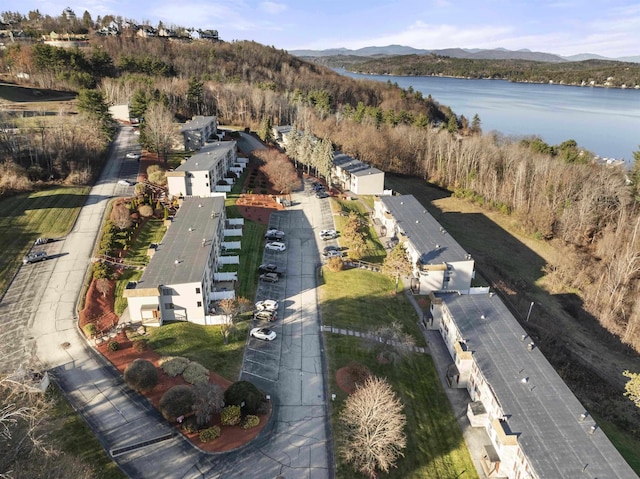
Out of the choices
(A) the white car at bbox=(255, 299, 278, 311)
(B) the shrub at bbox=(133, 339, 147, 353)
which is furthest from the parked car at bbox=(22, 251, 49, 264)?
(A) the white car at bbox=(255, 299, 278, 311)

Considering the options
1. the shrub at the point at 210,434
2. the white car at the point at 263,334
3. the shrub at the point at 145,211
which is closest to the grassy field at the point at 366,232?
the white car at the point at 263,334

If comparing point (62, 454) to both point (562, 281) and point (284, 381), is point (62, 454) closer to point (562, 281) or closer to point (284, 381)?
point (284, 381)

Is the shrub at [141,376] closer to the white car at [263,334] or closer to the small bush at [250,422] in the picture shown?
the small bush at [250,422]

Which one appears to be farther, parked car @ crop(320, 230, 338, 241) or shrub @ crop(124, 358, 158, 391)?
parked car @ crop(320, 230, 338, 241)

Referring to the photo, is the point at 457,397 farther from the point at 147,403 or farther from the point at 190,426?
the point at 147,403

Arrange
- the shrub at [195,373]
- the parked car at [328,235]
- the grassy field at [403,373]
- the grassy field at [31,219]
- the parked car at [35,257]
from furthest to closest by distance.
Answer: the parked car at [328,235] → the grassy field at [31,219] → the parked car at [35,257] → the shrub at [195,373] → the grassy field at [403,373]

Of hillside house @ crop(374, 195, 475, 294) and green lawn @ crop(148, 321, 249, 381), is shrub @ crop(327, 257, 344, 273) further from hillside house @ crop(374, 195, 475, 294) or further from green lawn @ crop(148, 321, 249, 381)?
green lawn @ crop(148, 321, 249, 381)

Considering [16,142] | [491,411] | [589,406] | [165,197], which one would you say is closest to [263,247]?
[165,197]
